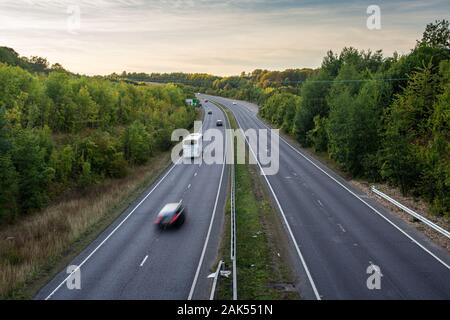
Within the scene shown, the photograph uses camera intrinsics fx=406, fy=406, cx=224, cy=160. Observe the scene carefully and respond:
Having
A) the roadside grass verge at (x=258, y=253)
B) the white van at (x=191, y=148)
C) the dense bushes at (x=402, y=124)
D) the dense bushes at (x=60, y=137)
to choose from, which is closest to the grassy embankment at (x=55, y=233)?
the dense bushes at (x=60, y=137)

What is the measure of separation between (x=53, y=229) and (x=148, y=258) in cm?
882

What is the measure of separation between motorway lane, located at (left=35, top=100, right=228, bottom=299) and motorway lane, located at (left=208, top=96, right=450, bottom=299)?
5074mm

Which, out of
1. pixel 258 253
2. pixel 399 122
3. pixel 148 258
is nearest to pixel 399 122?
pixel 399 122

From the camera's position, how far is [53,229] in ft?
85.6

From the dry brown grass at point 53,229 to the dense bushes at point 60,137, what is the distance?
7.33 feet

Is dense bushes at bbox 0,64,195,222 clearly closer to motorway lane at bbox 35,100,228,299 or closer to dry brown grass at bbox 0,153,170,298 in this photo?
dry brown grass at bbox 0,153,170,298

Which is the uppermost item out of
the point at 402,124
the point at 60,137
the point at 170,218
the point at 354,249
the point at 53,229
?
the point at 402,124

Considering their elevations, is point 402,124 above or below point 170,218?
above

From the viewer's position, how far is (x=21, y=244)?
24.0m

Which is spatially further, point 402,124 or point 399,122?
point 402,124

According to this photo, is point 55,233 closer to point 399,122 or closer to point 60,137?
point 60,137

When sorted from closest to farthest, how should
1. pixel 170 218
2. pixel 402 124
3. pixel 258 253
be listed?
pixel 258 253 < pixel 170 218 < pixel 402 124

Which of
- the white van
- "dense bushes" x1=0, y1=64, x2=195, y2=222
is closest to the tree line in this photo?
the white van
